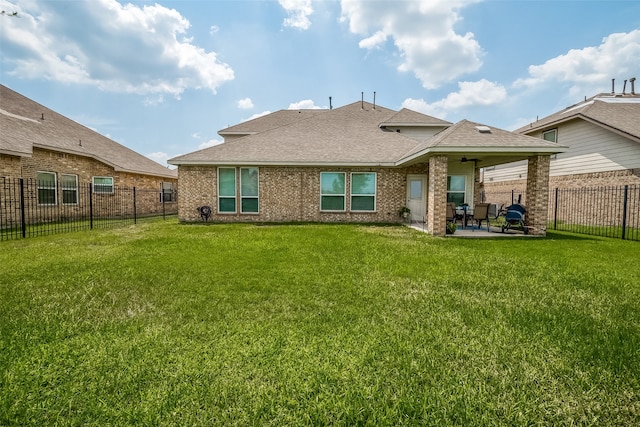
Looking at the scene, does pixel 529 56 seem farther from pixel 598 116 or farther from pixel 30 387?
pixel 30 387

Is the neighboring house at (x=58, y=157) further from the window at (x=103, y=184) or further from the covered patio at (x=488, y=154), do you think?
the covered patio at (x=488, y=154)

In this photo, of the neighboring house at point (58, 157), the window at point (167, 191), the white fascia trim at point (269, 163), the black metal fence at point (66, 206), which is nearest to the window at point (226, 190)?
the white fascia trim at point (269, 163)

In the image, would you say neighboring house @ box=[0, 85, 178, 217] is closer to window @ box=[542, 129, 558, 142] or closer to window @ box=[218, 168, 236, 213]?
window @ box=[218, 168, 236, 213]

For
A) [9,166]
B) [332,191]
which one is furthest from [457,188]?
[9,166]

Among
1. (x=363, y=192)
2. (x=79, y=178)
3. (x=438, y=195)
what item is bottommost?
(x=438, y=195)

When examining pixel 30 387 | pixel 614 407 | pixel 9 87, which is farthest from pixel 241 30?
pixel 9 87

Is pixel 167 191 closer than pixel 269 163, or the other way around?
pixel 269 163

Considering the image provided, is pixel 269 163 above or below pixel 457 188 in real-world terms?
above

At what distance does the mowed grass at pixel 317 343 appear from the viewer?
7.07 feet

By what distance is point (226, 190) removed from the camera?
561 inches

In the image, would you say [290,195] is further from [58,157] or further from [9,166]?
[58,157]

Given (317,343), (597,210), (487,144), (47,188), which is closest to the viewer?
(317,343)

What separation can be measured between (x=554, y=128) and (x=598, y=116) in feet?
7.65

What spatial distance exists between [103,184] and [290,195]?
40.8 feet
